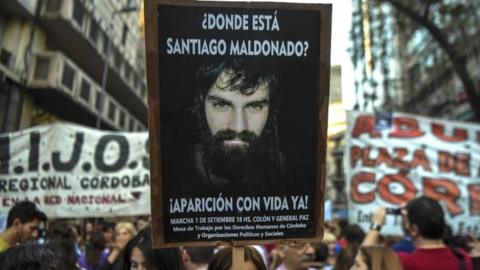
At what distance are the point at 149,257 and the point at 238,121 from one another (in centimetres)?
113

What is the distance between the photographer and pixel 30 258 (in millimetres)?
2059

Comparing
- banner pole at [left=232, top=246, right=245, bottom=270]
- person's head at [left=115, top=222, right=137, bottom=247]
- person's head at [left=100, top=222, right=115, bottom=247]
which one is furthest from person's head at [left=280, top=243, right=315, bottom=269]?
person's head at [left=100, top=222, right=115, bottom=247]

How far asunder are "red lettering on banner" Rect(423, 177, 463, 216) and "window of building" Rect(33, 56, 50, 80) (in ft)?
45.4

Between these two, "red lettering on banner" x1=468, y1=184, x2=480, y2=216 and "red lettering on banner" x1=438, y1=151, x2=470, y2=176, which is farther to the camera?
"red lettering on banner" x1=438, y1=151, x2=470, y2=176

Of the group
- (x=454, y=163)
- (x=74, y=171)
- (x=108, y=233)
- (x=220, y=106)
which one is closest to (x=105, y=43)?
(x=108, y=233)

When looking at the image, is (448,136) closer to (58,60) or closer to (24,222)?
Result: (24,222)

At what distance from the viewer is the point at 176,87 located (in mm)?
2359

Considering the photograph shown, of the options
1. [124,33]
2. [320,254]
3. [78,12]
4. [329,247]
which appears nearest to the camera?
[320,254]

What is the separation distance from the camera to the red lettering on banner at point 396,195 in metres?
6.91

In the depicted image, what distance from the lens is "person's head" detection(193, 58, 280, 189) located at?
93.7 inches

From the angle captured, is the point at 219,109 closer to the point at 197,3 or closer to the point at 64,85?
the point at 197,3

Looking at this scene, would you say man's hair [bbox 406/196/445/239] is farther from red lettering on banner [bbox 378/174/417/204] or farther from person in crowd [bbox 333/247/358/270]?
red lettering on banner [bbox 378/174/417/204]

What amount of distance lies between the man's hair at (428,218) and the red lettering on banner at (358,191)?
10.7 feet

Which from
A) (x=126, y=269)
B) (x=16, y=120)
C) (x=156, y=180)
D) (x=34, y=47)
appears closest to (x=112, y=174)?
(x=126, y=269)
